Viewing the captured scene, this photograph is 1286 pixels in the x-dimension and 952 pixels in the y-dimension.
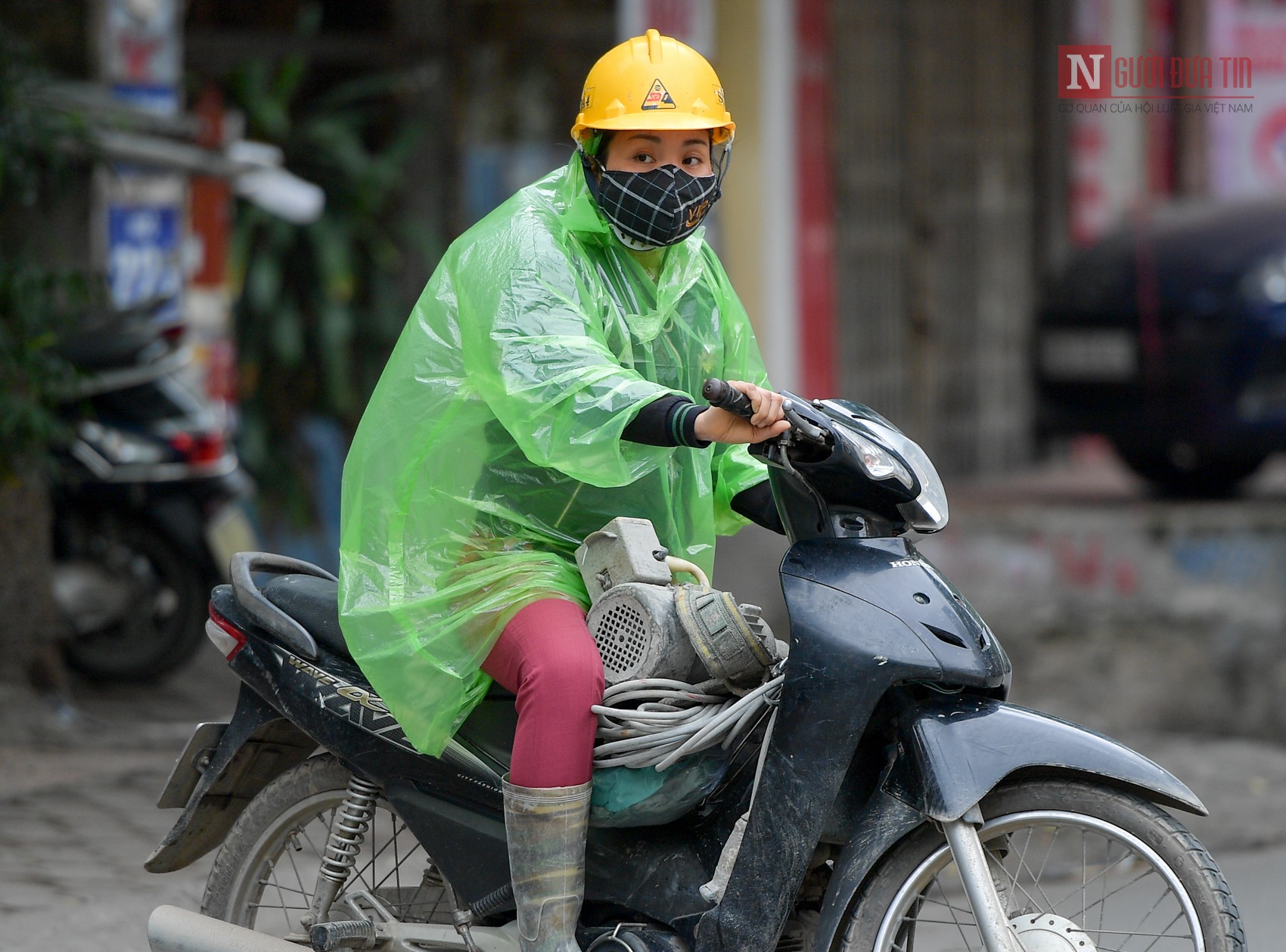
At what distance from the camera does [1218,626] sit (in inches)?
240

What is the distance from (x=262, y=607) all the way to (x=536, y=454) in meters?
0.76

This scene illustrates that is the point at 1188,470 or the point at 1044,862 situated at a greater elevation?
the point at 1044,862

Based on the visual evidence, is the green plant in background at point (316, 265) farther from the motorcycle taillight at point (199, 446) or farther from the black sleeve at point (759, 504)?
the black sleeve at point (759, 504)

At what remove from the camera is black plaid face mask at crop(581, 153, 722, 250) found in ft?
8.99

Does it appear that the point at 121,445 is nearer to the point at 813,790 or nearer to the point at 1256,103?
the point at 813,790

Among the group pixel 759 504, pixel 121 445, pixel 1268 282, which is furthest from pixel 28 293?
pixel 1268 282

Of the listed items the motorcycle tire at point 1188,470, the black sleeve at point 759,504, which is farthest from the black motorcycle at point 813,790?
the motorcycle tire at point 1188,470

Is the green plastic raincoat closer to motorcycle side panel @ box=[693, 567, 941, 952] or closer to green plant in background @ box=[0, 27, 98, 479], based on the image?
motorcycle side panel @ box=[693, 567, 941, 952]

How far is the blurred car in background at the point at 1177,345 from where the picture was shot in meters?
6.77

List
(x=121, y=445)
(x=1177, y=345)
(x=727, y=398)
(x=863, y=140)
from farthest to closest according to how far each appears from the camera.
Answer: (x=863, y=140), (x=1177, y=345), (x=121, y=445), (x=727, y=398)

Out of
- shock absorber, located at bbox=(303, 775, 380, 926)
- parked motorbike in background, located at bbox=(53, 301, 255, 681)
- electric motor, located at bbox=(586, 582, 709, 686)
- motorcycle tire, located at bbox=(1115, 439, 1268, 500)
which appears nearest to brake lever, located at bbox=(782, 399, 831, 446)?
electric motor, located at bbox=(586, 582, 709, 686)

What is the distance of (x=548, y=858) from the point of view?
105 inches

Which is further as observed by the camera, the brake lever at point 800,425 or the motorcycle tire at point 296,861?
the motorcycle tire at point 296,861

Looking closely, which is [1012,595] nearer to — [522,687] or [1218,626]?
[1218,626]
